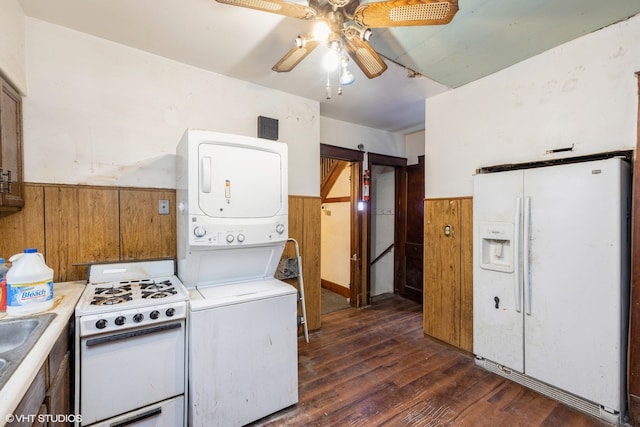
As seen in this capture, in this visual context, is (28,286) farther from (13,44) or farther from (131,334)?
(13,44)

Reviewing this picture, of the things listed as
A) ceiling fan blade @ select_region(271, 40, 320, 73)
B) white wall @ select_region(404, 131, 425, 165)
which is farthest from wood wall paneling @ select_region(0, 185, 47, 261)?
white wall @ select_region(404, 131, 425, 165)

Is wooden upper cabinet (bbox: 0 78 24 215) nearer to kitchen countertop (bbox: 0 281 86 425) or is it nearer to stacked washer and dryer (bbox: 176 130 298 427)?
kitchen countertop (bbox: 0 281 86 425)

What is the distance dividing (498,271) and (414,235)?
190cm

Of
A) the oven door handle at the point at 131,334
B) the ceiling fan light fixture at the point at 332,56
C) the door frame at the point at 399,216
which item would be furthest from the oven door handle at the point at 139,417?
the door frame at the point at 399,216

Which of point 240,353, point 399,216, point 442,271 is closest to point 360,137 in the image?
point 399,216

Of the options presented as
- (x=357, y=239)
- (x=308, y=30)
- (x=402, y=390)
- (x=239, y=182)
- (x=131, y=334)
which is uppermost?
(x=308, y=30)

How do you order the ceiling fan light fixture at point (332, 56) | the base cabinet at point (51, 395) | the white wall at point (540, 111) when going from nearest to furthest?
1. the base cabinet at point (51, 395)
2. the ceiling fan light fixture at point (332, 56)
3. the white wall at point (540, 111)

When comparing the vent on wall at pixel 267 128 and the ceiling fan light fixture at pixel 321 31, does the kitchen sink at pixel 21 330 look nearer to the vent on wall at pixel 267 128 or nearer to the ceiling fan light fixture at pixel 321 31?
the ceiling fan light fixture at pixel 321 31

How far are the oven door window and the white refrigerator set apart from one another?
228cm

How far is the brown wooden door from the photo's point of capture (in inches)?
160

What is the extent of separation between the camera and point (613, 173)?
1.71 metres

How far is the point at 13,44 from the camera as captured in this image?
5.37 feet

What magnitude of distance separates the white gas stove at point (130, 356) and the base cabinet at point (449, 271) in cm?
228

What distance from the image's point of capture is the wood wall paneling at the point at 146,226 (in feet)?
6.93
